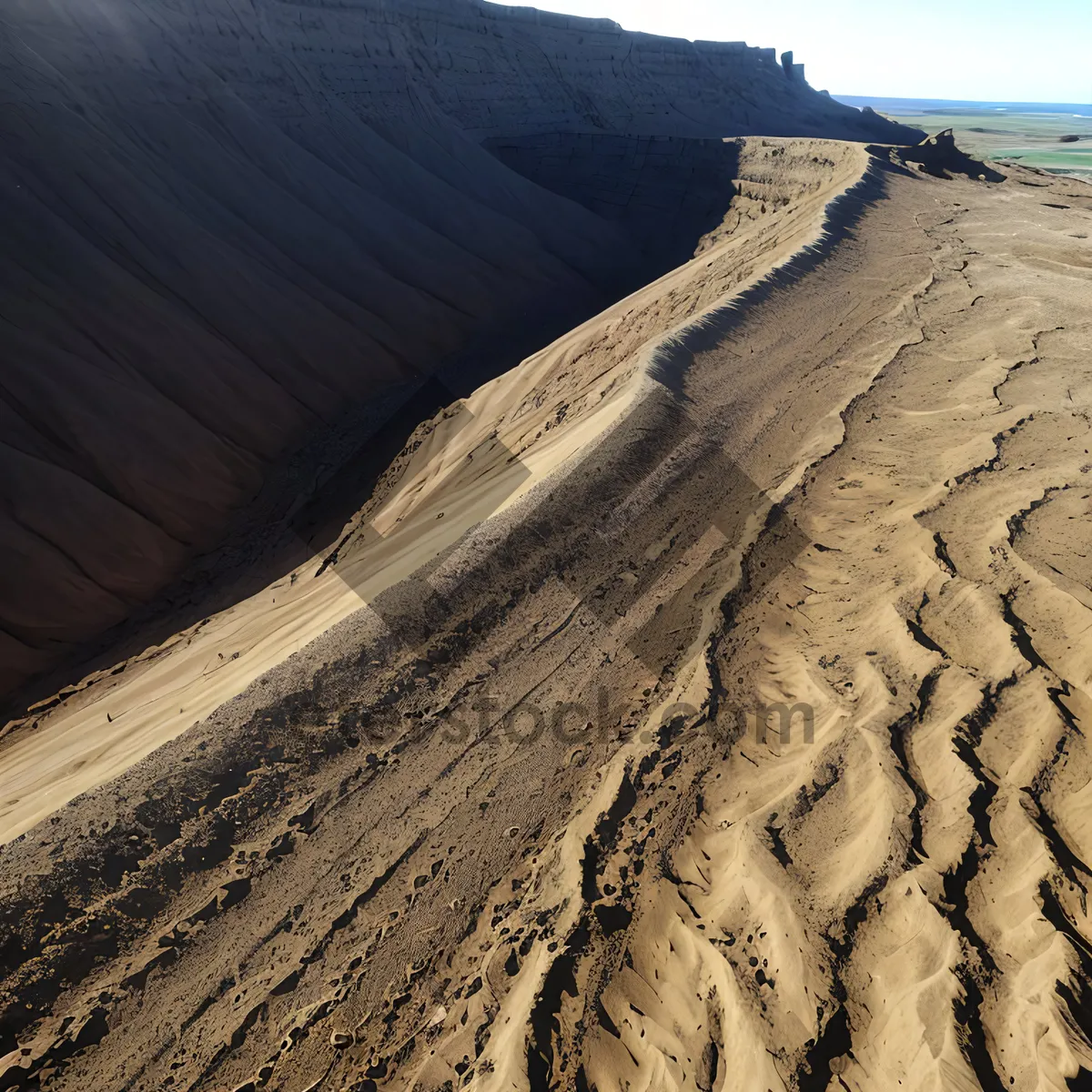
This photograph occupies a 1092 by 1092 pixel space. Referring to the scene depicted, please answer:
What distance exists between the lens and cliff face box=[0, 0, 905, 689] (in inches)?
381

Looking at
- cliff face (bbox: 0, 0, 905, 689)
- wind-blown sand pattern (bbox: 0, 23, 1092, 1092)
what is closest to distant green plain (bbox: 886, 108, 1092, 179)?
cliff face (bbox: 0, 0, 905, 689)

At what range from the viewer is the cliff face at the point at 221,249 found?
9.68 m

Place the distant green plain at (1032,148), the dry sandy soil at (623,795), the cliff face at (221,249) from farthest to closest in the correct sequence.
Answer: the distant green plain at (1032,148)
the cliff face at (221,249)
the dry sandy soil at (623,795)

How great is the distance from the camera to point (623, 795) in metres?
4.16

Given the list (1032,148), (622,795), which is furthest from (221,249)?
(1032,148)

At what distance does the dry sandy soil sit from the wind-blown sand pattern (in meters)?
0.02

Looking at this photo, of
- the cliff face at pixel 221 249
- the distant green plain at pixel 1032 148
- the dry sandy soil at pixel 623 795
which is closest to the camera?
the dry sandy soil at pixel 623 795

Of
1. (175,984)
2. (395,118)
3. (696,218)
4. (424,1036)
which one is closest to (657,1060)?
(424,1036)

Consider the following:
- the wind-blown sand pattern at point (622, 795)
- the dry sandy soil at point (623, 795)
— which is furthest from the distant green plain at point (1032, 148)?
the wind-blown sand pattern at point (622, 795)

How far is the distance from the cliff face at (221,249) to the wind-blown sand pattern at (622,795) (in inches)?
130

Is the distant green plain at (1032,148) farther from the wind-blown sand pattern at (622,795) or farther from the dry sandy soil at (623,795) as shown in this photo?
the wind-blown sand pattern at (622,795)

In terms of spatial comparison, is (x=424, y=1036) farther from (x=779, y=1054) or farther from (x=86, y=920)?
(x=86, y=920)

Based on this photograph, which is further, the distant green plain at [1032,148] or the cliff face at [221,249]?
the distant green plain at [1032,148]

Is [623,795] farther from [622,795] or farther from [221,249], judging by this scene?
[221,249]
